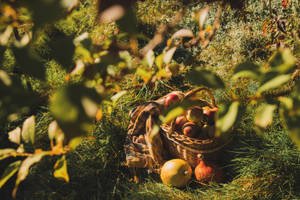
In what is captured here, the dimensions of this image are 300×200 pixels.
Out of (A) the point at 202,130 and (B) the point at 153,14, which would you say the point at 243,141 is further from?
(B) the point at 153,14

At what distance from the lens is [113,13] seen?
0.96ft

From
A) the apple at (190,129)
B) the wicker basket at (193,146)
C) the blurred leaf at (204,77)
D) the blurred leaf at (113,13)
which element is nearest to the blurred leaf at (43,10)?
the blurred leaf at (113,13)

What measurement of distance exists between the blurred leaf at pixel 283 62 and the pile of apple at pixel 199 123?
1.17m

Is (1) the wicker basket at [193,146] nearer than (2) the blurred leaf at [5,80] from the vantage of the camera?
No

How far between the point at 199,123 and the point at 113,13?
1.47 metres

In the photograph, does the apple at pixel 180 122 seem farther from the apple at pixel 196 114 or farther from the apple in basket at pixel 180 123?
the apple at pixel 196 114

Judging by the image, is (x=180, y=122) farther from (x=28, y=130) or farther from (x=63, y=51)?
(x=63, y=51)

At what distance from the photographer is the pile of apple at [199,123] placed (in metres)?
1.62

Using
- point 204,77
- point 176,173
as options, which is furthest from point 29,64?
point 176,173

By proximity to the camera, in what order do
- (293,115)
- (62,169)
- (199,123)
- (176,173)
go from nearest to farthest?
(293,115), (62,169), (176,173), (199,123)

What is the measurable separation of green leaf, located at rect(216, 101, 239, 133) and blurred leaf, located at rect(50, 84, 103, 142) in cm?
19

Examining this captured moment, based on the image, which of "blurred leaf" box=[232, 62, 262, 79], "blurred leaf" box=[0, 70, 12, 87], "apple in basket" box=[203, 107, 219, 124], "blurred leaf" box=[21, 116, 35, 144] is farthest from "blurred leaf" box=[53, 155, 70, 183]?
"apple in basket" box=[203, 107, 219, 124]

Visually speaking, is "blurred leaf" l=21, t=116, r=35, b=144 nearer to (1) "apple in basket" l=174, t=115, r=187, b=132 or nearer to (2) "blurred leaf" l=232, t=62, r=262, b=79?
(2) "blurred leaf" l=232, t=62, r=262, b=79

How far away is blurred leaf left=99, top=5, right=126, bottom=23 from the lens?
0.29m
